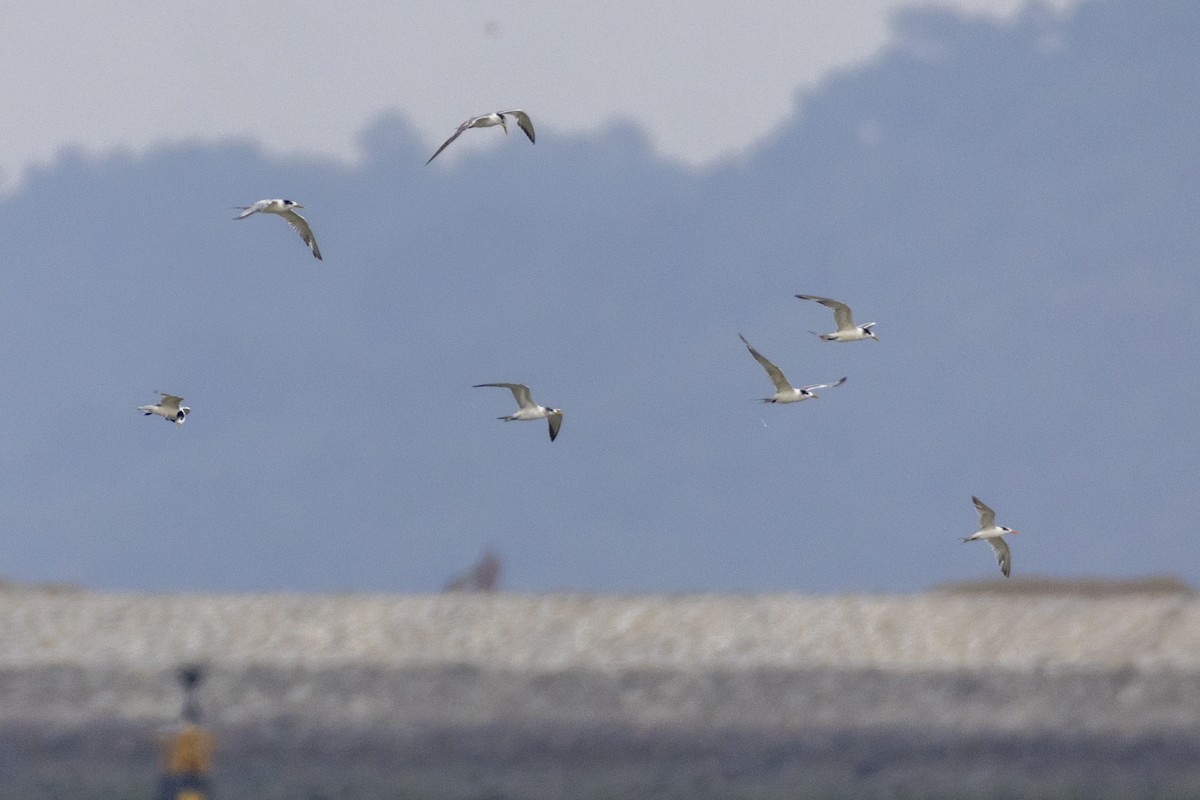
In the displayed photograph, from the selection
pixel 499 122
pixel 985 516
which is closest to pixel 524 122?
pixel 499 122

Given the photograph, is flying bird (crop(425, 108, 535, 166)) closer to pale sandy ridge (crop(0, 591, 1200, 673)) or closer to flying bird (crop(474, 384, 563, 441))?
flying bird (crop(474, 384, 563, 441))

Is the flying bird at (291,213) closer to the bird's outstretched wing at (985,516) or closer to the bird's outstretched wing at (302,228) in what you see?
the bird's outstretched wing at (302,228)

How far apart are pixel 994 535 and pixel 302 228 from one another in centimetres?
1063

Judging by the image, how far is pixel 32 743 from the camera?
34.5 metres

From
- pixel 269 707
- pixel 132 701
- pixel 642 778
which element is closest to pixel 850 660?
pixel 642 778

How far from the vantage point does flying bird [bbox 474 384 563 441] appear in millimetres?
28250

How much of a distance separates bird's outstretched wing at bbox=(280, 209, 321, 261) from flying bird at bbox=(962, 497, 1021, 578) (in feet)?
32.4

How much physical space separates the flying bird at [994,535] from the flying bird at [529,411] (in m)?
6.06

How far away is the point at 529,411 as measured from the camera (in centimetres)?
2845

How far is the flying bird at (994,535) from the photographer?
96.8ft

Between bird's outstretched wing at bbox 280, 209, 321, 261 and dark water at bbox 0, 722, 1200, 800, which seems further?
dark water at bbox 0, 722, 1200, 800

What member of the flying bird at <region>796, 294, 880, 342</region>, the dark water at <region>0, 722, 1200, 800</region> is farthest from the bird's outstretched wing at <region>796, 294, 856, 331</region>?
the dark water at <region>0, 722, 1200, 800</region>

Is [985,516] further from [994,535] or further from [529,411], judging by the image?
[529,411]

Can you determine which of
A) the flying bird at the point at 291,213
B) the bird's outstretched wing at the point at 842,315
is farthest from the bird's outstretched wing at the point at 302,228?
the bird's outstretched wing at the point at 842,315
